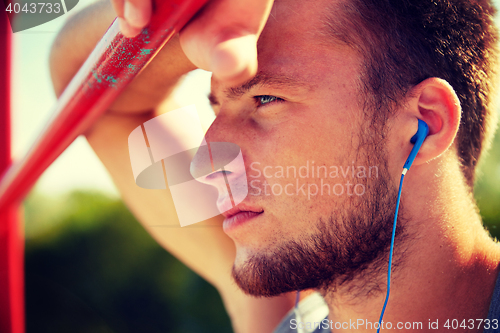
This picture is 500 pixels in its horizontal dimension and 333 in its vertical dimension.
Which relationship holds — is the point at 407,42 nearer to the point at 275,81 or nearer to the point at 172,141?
the point at 275,81

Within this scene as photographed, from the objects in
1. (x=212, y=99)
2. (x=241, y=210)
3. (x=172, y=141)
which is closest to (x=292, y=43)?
(x=212, y=99)

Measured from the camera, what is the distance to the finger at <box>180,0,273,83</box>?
45cm

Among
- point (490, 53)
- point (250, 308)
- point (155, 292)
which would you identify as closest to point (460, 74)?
point (490, 53)

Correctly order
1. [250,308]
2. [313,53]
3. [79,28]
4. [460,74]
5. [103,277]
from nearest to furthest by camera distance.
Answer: [313,53] < [460,74] < [79,28] < [250,308] < [103,277]

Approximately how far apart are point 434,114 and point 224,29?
77cm

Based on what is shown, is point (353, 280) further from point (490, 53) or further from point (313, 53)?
point (490, 53)

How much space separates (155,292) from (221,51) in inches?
215

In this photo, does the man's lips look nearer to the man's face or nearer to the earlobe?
the man's face

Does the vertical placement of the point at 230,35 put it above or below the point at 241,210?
above

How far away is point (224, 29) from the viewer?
1.58 feet

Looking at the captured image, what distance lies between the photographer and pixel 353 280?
45.5 inches

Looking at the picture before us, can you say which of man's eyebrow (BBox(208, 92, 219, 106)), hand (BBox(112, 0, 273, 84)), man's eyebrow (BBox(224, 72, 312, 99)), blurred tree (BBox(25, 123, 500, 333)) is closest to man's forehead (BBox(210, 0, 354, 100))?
man's eyebrow (BBox(224, 72, 312, 99))

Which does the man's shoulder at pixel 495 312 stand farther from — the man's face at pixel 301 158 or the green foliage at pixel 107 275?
the green foliage at pixel 107 275

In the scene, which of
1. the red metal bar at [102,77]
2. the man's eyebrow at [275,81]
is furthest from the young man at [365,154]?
the red metal bar at [102,77]
